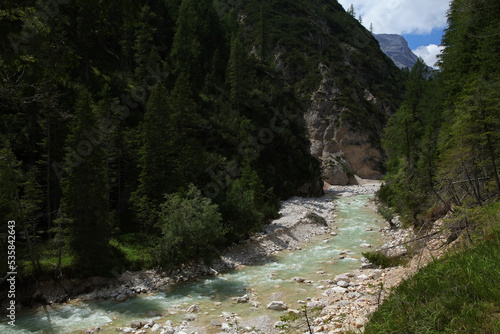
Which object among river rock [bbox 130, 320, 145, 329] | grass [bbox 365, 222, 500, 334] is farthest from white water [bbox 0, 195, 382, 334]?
grass [bbox 365, 222, 500, 334]

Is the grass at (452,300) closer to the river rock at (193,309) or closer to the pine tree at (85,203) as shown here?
the river rock at (193,309)

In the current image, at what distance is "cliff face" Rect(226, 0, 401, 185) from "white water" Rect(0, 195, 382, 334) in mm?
55463

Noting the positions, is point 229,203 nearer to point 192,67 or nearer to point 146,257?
point 146,257

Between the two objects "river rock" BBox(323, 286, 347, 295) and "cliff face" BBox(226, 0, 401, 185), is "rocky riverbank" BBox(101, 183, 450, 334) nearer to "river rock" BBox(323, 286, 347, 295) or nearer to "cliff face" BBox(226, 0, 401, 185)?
"river rock" BBox(323, 286, 347, 295)

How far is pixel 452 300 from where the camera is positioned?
16.1 ft

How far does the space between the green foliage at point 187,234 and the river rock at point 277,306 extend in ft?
24.1

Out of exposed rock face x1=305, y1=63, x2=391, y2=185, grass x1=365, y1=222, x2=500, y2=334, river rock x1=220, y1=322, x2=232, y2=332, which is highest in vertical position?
exposed rock face x1=305, y1=63, x2=391, y2=185

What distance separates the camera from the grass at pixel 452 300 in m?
4.44

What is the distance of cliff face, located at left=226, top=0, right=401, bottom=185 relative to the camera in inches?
3127

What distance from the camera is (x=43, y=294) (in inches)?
652

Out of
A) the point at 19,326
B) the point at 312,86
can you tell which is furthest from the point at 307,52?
the point at 19,326

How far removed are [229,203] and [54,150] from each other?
1522 cm

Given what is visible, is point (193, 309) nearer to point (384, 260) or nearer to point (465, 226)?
point (384, 260)

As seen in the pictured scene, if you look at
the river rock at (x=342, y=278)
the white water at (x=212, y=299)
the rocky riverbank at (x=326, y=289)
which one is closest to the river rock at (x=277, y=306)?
the rocky riverbank at (x=326, y=289)
